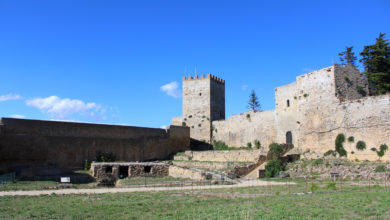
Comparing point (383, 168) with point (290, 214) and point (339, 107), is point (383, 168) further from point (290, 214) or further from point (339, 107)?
point (290, 214)

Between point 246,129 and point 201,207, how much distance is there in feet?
70.6

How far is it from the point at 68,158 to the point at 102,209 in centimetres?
1670

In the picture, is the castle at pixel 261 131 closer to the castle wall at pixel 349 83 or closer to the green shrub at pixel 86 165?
the castle wall at pixel 349 83

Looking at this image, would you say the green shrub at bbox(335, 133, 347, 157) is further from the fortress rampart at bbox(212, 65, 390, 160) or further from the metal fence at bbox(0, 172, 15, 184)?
the metal fence at bbox(0, 172, 15, 184)

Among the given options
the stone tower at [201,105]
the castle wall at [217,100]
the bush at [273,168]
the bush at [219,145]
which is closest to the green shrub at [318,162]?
the bush at [273,168]

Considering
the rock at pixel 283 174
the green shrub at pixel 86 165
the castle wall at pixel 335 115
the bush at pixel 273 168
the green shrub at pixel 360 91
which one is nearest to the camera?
the castle wall at pixel 335 115

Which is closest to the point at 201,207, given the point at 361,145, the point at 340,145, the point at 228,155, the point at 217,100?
the point at 361,145

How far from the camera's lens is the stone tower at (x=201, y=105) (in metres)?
38.3

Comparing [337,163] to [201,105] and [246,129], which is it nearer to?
[246,129]

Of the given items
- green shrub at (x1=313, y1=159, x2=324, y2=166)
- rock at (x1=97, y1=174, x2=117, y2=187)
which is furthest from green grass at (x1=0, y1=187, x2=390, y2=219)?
green shrub at (x1=313, y1=159, x2=324, y2=166)

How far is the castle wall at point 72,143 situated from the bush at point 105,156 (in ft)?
0.86

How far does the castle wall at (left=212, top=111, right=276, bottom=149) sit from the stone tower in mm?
1167

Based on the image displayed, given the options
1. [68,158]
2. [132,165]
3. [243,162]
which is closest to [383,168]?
[243,162]

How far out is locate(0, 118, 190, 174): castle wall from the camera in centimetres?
2548
